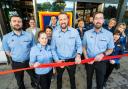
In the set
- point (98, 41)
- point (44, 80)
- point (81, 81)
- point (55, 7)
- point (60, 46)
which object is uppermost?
point (55, 7)

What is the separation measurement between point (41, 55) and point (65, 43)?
1.78 ft

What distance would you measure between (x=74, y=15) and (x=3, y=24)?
2.50 m

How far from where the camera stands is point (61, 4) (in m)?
5.12

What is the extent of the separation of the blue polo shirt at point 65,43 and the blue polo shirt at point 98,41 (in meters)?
0.21

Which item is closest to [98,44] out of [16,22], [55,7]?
[16,22]

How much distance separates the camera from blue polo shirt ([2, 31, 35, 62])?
2912mm

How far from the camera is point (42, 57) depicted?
2.73 meters

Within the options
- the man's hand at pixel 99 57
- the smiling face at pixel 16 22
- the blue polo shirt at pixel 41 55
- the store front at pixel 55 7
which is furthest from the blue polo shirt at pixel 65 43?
the store front at pixel 55 7

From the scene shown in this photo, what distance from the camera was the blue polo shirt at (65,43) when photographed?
113 inches

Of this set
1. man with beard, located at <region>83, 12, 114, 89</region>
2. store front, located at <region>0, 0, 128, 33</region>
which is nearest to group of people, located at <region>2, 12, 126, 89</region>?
man with beard, located at <region>83, 12, 114, 89</region>

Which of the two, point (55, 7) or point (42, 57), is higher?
point (55, 7)

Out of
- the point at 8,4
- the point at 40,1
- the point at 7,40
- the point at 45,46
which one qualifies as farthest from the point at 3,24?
the point at 45,46

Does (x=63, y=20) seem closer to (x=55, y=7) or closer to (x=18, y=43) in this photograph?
(x=18, y=43)

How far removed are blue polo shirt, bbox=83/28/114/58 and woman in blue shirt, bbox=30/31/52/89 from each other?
83cm
